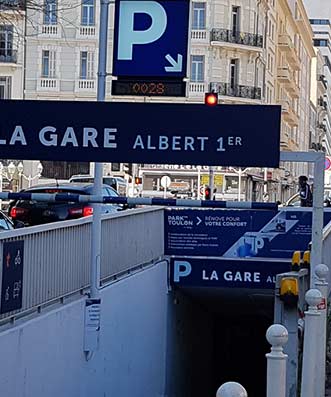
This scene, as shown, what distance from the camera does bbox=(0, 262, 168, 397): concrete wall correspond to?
8.96 meters

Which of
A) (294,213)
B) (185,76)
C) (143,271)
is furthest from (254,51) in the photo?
(185,76)

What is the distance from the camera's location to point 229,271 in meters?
18.6

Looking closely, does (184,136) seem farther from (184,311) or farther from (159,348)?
(184,311)

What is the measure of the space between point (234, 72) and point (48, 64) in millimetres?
11240

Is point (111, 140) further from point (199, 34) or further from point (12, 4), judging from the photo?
point (199, 34)

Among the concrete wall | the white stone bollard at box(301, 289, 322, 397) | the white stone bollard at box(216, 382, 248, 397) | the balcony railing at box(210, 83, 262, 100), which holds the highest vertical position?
the balcony railing at box(210, 83, 262, 100)

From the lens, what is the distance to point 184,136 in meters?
9.63

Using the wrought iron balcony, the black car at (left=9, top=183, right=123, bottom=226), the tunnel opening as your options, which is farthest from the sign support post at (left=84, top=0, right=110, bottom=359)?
the black car at (left=9, top=183, right=123, bottom=226)

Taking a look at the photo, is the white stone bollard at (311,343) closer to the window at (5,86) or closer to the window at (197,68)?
the window at (5,86)

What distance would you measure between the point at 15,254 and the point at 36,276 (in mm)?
791

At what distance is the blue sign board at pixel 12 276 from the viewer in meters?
8.91

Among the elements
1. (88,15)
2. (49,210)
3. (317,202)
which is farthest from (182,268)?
(88,15)

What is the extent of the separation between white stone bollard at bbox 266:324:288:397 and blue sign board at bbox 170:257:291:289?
12.2m

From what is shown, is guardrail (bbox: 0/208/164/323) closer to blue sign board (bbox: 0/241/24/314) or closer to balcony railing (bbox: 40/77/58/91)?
blue sign board (bbox: 0/241/24/314)
